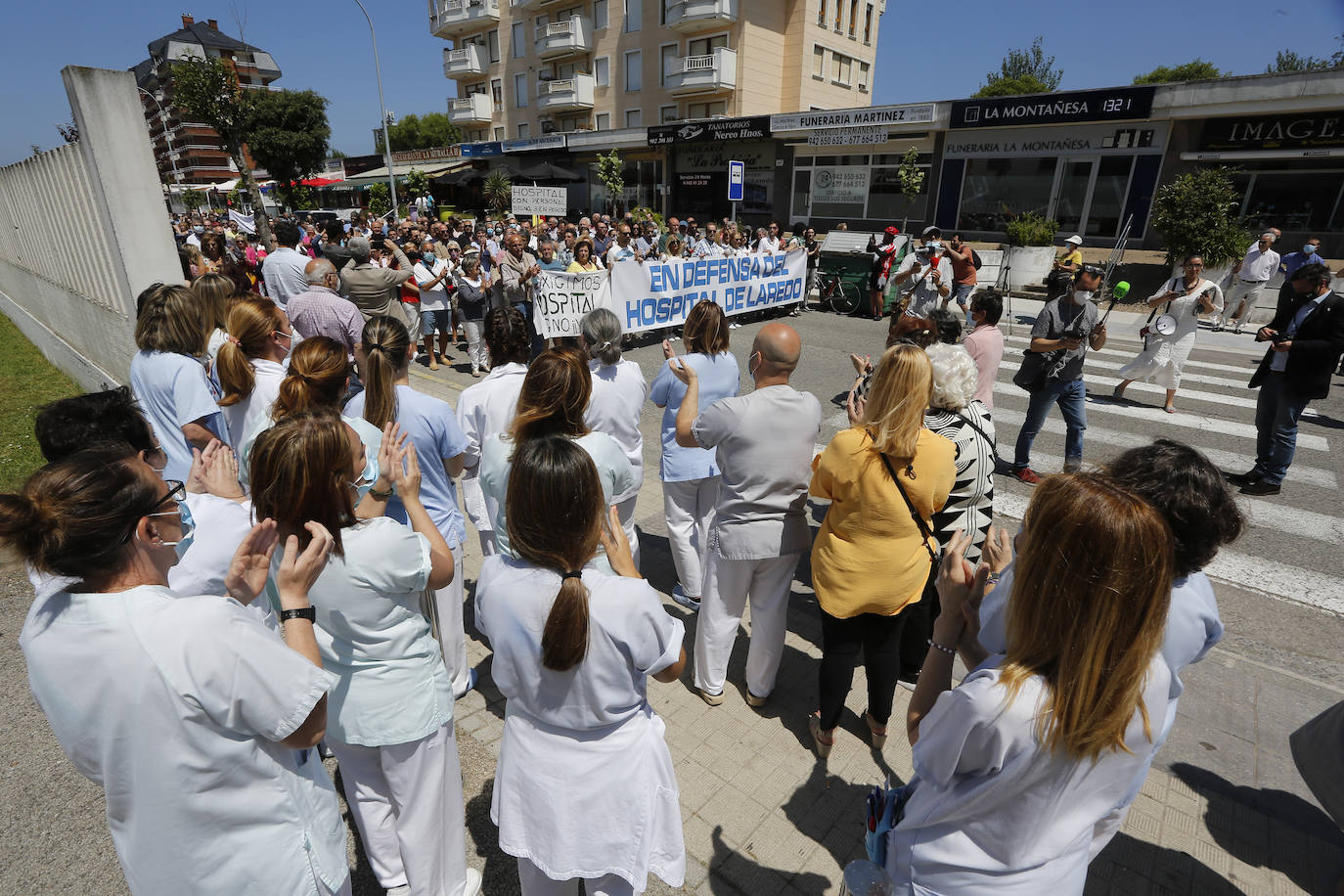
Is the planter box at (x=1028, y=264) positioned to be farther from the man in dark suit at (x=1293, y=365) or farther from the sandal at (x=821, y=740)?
the sandal at (x=821, y=740)

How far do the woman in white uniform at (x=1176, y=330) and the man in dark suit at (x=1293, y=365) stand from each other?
1.45 meters

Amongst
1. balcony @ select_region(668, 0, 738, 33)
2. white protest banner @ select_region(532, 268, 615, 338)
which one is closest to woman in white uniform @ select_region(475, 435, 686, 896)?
white protest banner @ select_region(532, 268, 615, 338)

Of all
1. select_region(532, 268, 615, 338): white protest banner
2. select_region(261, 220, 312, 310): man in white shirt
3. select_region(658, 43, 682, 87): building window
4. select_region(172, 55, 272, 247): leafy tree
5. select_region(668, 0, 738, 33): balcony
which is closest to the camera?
select_region(261, 220, 312, 310): man in white shirt

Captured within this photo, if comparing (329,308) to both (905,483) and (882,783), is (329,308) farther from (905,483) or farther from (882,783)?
(882,783)

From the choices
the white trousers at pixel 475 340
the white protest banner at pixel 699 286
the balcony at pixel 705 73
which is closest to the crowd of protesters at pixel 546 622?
the white protest banner at pixel 699 286

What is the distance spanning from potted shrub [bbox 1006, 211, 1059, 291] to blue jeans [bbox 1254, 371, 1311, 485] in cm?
1218

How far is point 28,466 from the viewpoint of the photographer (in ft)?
21.0

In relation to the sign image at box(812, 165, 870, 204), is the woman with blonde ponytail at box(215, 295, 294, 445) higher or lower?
lower

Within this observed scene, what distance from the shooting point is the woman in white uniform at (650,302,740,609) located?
4008mm

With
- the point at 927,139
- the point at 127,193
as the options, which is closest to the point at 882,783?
the point at 127,193

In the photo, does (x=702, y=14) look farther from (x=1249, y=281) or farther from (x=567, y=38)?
(x=1249, y=281)

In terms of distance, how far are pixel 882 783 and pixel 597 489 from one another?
2.29m

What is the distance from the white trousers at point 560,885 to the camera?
1.98 meters

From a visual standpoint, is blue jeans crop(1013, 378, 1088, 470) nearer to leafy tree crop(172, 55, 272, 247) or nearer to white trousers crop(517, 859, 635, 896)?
white trousers crop(517, 859, 635, 896)
